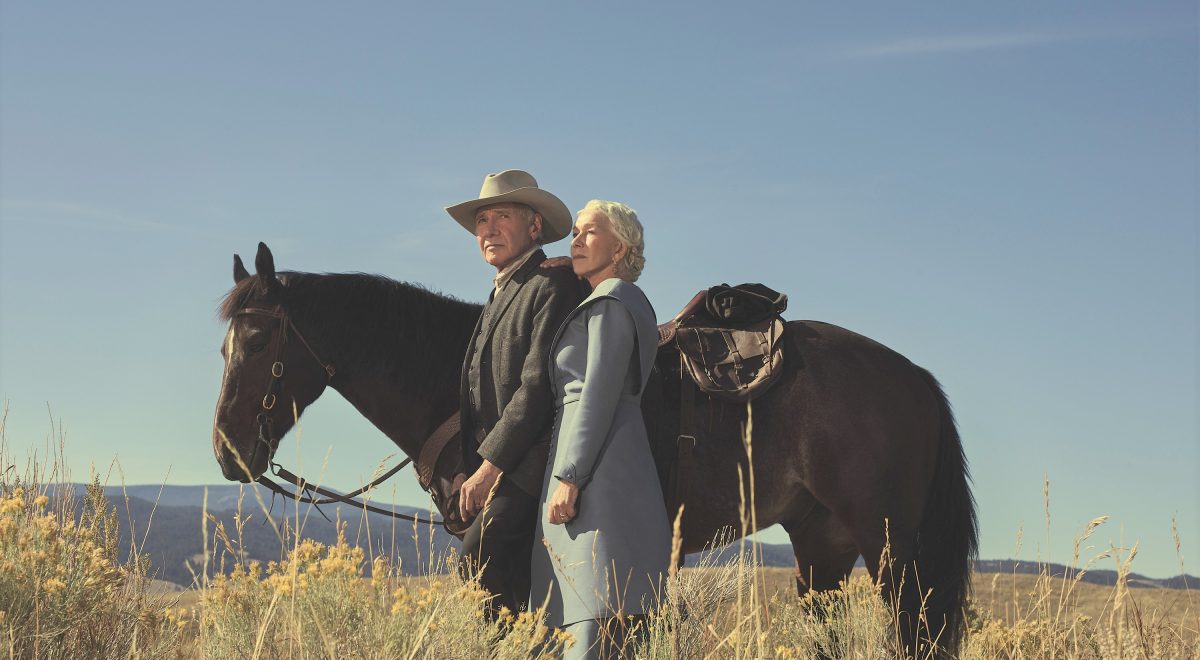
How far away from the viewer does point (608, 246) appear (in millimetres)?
4438

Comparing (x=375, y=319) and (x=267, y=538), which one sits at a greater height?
(x=375, y=319)

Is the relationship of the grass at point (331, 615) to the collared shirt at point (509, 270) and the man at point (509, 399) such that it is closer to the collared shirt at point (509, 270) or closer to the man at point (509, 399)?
the man at point (509, 399)

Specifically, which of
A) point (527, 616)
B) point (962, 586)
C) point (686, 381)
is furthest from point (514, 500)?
point (962, 586)

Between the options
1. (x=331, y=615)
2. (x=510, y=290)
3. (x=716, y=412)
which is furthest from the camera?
(x=716, y=412)

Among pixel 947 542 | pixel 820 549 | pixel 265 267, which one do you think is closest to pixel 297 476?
pixel 265 267

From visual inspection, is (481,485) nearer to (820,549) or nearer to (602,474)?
(602,474)

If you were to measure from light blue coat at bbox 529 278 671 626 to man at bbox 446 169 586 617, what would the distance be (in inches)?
4.9

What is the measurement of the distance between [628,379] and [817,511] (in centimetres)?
205

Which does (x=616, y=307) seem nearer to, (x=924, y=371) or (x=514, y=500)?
(x=514, y=500)

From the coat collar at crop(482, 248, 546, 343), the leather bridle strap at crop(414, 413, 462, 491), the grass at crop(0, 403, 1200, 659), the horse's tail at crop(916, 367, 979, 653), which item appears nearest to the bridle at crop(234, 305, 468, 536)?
the leather bridle strap at crop(414, 413, 462, 491)

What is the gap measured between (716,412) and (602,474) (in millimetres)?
1374

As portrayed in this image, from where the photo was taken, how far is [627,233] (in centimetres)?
443

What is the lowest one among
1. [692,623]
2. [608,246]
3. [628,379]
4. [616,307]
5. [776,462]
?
[692,623]

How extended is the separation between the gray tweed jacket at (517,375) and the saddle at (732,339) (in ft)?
3.51
